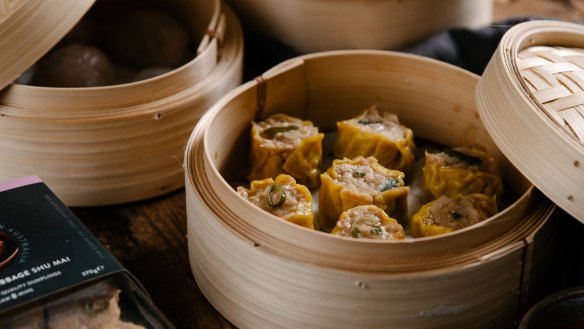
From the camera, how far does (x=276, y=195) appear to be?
6.19 ft

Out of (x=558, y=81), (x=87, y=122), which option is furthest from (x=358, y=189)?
(x=87, y=122)

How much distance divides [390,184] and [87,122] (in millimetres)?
828

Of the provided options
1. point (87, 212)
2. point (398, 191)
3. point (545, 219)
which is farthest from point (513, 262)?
point (87, 212)

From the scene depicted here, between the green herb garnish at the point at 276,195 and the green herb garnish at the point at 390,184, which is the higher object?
the green herb garnish at the point at 276,195

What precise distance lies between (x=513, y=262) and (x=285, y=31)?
129 cm

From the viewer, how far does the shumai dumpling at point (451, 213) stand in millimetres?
1830

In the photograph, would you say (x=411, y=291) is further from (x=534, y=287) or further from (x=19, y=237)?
(x=19, y=237)

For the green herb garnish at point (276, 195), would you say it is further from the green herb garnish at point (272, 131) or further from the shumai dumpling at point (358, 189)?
the green herb garnish at point (272, 131)

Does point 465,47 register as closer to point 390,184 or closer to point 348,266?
point 390,184

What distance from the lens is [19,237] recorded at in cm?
173

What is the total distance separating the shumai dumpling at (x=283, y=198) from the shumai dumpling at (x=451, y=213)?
269 mm

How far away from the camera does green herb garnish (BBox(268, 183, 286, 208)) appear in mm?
1872

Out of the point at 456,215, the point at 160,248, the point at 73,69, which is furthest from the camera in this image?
the point at 73,69

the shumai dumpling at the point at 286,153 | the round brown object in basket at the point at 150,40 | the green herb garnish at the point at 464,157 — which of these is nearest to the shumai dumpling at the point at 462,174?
the green herb garnish at the point at 464,157
